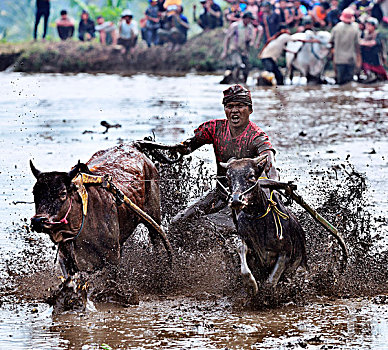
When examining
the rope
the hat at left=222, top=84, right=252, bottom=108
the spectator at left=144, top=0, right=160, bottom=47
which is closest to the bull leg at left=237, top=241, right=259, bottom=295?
the rope

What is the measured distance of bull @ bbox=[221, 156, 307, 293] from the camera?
7.09 m

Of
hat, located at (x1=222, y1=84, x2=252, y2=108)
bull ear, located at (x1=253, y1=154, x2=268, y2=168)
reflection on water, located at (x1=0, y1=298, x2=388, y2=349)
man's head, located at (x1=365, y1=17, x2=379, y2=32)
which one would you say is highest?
man's head, located at (x1=365, y1=17, x2=379, y2=32)

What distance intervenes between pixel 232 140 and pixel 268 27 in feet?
82.9

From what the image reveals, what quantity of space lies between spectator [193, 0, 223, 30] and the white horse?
30.5 ft

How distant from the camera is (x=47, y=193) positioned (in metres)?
6.72

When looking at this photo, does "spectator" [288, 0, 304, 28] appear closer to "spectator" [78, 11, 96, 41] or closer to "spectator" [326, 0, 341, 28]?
"spectator" [326, 0, 341, 28]

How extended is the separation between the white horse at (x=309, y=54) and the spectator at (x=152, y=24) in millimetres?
9772

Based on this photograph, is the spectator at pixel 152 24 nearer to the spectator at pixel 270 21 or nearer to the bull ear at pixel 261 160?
the spectator at pixel 270 21

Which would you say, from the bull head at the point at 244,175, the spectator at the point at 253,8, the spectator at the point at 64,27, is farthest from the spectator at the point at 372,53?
the bull head at the point at 244,175

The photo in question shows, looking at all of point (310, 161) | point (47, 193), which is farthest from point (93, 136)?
point (47, 193)

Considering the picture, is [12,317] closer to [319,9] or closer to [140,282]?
[140,282]

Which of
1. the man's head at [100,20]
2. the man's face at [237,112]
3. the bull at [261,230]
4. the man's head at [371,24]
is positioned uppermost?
the man's head at [100,20]

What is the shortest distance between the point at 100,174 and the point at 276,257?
1.57 meters

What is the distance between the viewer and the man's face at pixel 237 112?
7863 millimetres
